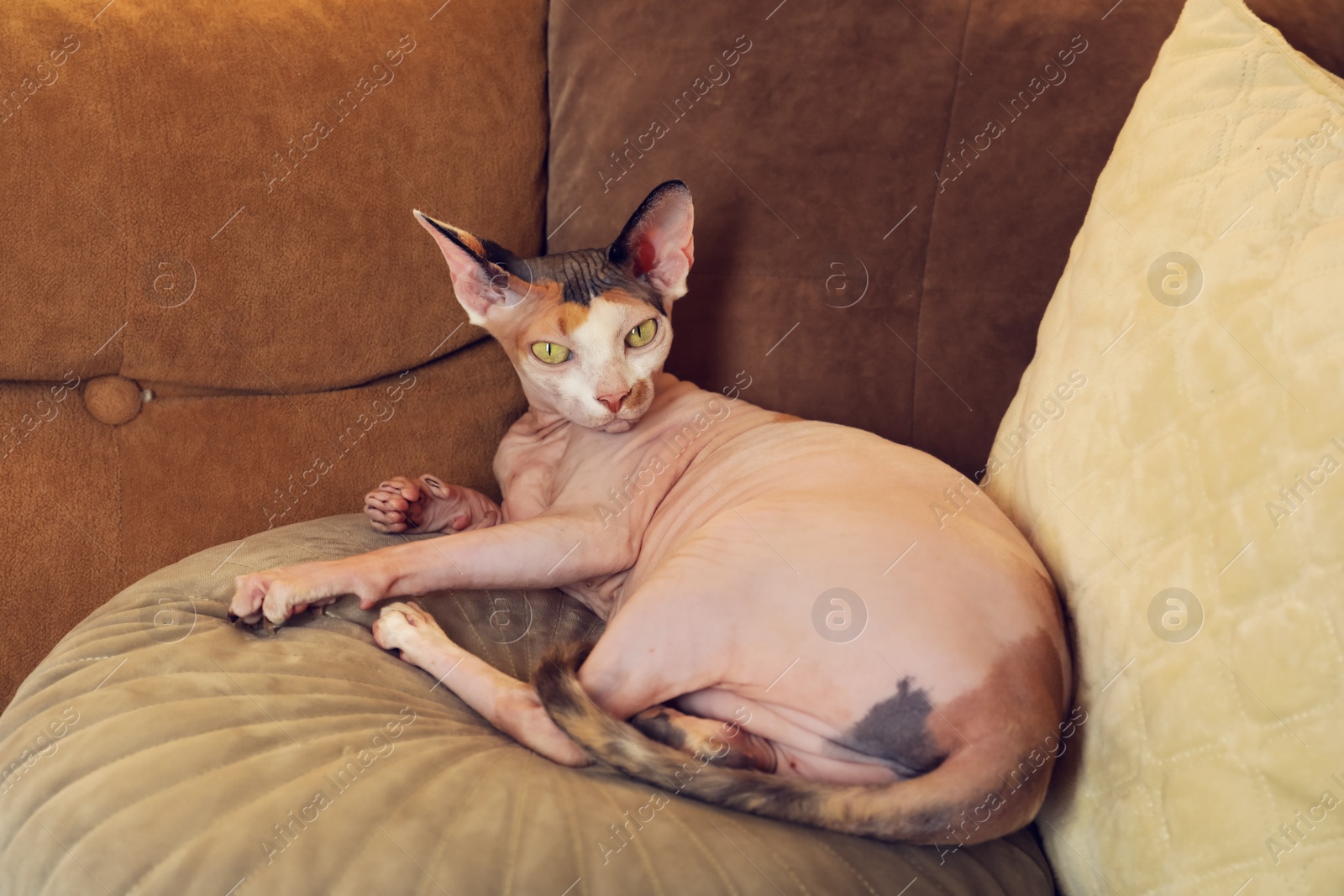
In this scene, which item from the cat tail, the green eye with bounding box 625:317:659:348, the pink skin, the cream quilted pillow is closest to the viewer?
the cream quilted pillow

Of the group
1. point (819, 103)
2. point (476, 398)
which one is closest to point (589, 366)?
point (476, 398)

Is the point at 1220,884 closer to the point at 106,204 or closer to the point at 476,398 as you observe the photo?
the point at 476,398

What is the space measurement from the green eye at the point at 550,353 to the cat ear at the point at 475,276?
3.8 inches

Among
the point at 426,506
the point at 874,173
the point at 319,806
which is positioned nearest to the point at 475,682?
the point at 319,806

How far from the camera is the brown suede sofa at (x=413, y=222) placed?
4.74ft

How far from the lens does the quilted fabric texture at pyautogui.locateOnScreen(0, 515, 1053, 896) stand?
825 mm

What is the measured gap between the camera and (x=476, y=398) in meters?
1.81

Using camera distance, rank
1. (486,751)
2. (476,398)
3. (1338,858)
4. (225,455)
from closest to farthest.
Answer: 1. (1338,858)
2. (486,751)
3. (225,455)
4. (476,398)

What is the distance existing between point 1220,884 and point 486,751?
2.45 feet

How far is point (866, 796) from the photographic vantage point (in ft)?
3.06

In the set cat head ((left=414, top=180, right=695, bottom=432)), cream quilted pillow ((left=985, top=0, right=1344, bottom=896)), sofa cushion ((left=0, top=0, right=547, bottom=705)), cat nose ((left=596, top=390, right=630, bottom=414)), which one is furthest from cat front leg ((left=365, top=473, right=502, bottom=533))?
cream quilted pillow ((left=985, top=0, right=1344, bottom=896))

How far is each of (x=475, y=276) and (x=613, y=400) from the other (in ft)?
1.06

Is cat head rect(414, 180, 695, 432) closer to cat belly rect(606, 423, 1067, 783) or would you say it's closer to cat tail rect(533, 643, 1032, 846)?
cat belly rect(606, 423, 1067, 783)

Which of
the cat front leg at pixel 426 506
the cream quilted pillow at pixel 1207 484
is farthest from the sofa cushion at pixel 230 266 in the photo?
the cream quilted pillow at pixel 1207 484
